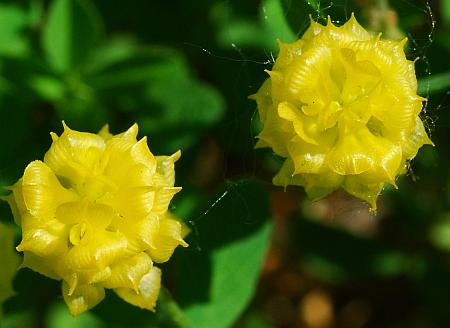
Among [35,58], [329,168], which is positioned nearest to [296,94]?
[329,168]

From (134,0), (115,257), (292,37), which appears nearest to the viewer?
(115,257)

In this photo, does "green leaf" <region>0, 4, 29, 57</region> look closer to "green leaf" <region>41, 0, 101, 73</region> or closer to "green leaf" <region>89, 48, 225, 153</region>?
"green leaf" <region>41, 0, 101, 73</region>

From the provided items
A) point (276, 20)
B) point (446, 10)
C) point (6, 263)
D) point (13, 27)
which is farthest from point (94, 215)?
point (446, 10)

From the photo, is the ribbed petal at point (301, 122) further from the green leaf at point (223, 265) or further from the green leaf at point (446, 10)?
the green leaf at point (446, 10)

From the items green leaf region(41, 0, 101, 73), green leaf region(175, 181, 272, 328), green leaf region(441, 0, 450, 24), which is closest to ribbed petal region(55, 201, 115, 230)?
green leaf region(175, 181, 272, 328)

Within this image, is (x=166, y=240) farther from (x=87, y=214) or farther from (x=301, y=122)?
(x=301, y=122)

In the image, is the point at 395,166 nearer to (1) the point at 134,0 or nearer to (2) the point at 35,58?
(2) the point at 35,58
